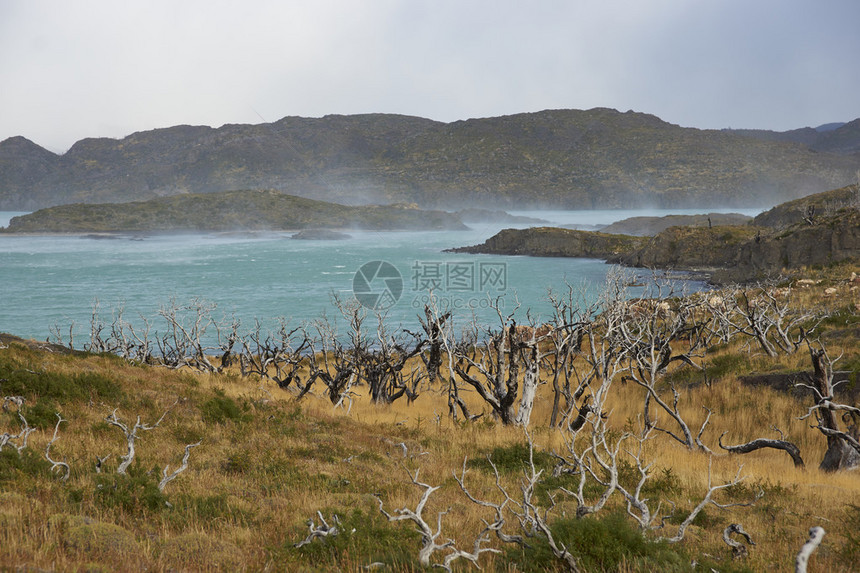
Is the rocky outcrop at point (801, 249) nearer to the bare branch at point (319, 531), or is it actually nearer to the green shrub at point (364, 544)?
the green shrub at point (364, 544)

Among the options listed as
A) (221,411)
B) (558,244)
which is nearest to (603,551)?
(221,411)

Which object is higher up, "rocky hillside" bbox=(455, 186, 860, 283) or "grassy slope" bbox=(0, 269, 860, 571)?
"rocky hillside" bbox=(455, 186, 860, 283)

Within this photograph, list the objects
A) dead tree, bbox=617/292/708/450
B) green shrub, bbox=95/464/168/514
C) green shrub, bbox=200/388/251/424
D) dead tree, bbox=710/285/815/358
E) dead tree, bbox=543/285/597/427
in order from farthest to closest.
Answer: dead tree, bbox=710/285/815/358
green shrub, bbox=200/388/251/424
dead tree, bbox=543/285/597/427
dead tree, bbox=617/292/708/450
green shrub, bbox=95/464/168/514

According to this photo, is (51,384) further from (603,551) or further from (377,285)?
(377,285)

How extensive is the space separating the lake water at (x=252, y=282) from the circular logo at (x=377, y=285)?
0.70 metres

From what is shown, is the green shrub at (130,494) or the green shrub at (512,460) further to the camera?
the green shrub at (512,460)

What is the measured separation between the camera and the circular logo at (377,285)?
5746 cm

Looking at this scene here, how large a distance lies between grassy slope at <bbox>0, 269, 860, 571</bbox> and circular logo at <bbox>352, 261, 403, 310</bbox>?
35.5 meters

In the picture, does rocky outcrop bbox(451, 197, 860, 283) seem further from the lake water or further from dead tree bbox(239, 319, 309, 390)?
dead tree bbox(239, 319, 309, 390)

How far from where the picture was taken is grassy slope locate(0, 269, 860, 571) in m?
5.02

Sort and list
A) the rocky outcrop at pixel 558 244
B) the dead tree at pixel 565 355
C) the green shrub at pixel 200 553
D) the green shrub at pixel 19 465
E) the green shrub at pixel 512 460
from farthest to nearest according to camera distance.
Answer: the rocky outcrop at pixel 558 244 → the dead tree at pixel 565 355 → the green shrub at pixel 512 460 → the green shrub at pixel 19 465 → the green shrub at pixel 200 553

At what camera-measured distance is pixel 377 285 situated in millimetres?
75000

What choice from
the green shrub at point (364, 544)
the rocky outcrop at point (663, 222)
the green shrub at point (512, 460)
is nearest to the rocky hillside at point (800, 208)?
the rocky outcrop at point (663, 222)

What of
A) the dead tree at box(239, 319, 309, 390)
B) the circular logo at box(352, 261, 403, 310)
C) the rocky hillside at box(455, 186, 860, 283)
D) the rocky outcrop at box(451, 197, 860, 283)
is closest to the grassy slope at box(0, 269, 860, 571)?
the dead tree at box(239, 319, 309, 390)
